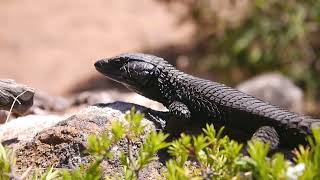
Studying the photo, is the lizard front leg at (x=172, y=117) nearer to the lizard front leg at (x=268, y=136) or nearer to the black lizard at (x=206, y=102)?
the black lizard at (x=206, y=102)

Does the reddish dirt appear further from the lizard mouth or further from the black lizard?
the black lizard

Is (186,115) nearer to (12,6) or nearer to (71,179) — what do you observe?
(71,179)

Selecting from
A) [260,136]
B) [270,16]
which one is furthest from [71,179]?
[270,16]

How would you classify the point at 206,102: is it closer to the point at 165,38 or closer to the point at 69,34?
the point at 165,38

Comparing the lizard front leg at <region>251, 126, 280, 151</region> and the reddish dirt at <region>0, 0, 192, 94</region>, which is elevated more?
the lizard front leg at <region>251, 126, 280, 151</region>

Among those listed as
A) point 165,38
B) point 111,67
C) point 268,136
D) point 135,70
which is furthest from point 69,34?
point 268,136

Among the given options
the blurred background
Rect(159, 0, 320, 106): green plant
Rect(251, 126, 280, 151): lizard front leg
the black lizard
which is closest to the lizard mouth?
the black lizard

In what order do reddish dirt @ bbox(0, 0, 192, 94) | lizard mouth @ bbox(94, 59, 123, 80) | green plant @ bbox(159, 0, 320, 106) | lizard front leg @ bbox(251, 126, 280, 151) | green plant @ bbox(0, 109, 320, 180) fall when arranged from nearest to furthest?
green plant @ bbox(0, 109, 320, 180), lizard front leg @ bbox(251, 126, 280, 151), lizard mouth @ bbox(94, 59, 123, 80), green plant @ bbox(159, 0, 320, 106), reddish dirt @ bbox(0, 0, 192, 94)

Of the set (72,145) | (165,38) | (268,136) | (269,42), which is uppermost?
(268,136)
